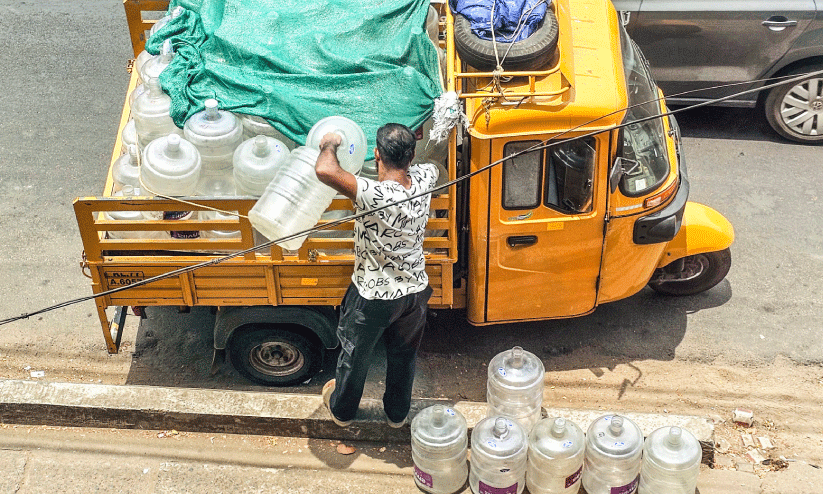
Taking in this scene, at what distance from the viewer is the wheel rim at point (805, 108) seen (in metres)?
7.75

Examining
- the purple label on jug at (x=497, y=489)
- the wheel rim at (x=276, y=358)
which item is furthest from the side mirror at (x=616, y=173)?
the wheel rim at (x=276, y=358)

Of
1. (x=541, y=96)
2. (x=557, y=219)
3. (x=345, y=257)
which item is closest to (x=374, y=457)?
(x=345, y=257)

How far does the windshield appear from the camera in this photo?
16.9 ft

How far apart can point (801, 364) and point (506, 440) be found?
252cm

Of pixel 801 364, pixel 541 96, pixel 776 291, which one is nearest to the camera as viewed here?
pixel 541 96

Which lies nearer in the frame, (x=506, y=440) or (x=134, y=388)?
(x=506, y=440)

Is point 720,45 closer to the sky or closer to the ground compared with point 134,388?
closer to the sky

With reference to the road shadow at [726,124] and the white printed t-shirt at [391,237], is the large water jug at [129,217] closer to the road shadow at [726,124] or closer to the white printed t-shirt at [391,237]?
the white printed t-shirt at [391,237]

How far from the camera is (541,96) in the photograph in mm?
4727

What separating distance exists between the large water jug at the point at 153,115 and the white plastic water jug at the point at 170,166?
29 cm

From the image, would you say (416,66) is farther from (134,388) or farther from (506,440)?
(134,388)

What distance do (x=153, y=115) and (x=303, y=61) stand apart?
100 centimetres

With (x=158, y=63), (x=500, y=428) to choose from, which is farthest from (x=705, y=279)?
(x=158, y=63)

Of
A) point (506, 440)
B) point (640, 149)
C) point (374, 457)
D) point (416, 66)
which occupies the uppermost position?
point (416, 66)
